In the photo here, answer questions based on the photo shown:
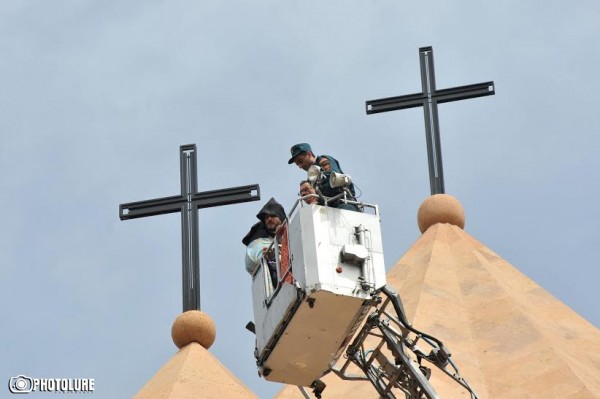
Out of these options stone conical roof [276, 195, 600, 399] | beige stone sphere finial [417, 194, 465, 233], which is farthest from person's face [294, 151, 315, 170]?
beige stone sphere finial [417, 194, 465, 233]

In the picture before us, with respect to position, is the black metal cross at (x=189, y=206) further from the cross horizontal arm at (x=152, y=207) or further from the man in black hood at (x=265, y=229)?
the man in black hood at (x=265, y=229)

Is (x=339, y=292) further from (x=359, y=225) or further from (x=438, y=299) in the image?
(x=438, y=299)

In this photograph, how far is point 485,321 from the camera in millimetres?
26203

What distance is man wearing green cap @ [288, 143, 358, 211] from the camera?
67.8 feet

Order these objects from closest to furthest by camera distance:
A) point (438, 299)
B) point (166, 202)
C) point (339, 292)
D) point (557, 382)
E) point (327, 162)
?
point (339, 292) < point (327, 162) < point (557, 382) < point (438, 299) < point (166, 202)

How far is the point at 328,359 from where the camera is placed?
21047 millimetres

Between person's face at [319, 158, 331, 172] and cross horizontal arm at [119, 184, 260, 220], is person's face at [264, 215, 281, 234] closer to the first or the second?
person's face at [319, 158, 331, 172]

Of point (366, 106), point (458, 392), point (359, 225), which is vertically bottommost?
point (458, 392)

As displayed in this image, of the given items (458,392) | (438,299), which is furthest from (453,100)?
(458,392)

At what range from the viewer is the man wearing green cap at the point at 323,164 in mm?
20672

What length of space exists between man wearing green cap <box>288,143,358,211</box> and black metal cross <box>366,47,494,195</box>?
27.6 feet

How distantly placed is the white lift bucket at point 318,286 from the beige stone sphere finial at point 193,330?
6482 millimetres

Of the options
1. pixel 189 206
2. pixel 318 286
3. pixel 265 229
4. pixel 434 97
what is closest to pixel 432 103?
pixel 434 97

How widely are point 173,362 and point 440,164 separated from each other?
5624 millimetres
